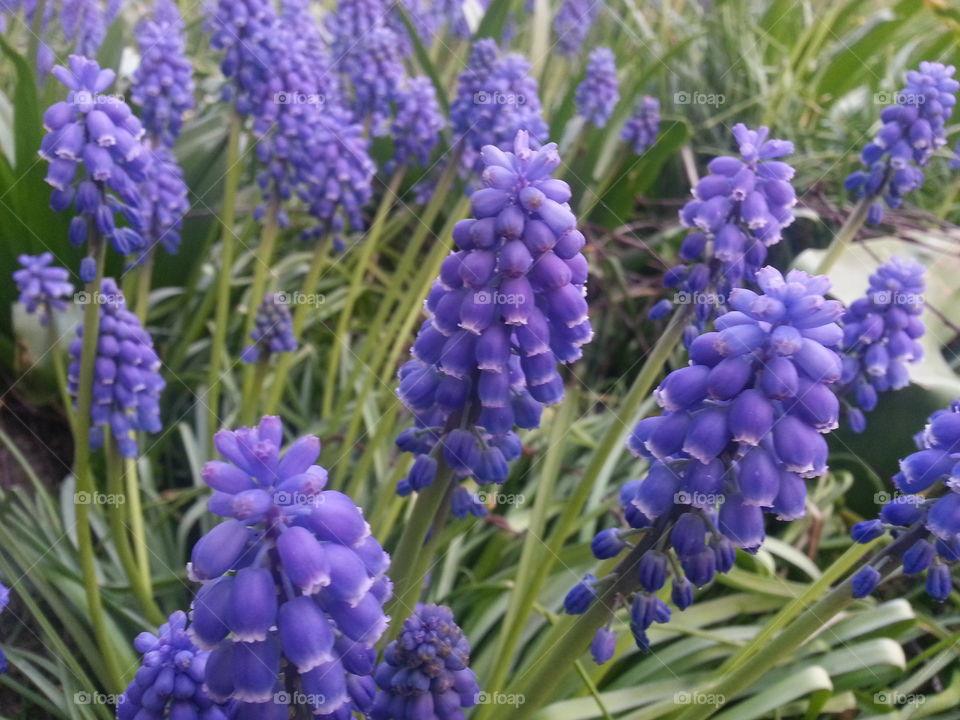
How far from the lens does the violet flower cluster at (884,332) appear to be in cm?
314

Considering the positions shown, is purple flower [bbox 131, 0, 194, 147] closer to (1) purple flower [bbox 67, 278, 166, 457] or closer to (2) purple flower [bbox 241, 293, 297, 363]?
(2) purple flower [bbox 241, 293, 297, 363]

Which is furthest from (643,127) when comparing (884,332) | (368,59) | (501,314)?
(501,314)

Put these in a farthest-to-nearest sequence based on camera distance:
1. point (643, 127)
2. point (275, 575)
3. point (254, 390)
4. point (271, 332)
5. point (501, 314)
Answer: point (643, 127) < point (254, 390) < point (271, 332) < point (501, 314) < point (275, 575)

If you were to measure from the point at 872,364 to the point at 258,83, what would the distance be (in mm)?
2753

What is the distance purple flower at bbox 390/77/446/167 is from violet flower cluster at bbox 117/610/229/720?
304 centimetres

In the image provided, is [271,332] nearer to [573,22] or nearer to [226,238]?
[226,238]

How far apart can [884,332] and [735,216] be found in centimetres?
88

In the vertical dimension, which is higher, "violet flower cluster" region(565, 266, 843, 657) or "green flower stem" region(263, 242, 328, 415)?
"violet flower cluster" region(565, 266, 843, 657)

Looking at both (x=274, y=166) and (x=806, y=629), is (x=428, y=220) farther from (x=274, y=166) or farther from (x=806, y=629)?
(x=806, y=629)

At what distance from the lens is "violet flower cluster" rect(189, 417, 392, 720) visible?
1.48 metres

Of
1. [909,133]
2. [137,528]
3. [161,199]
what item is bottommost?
[137,528]

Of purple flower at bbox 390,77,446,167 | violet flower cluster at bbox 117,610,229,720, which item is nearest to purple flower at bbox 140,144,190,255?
purple flower at bbox 390,77,446,167

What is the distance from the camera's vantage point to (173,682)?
1.86 meters

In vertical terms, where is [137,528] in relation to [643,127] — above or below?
below
